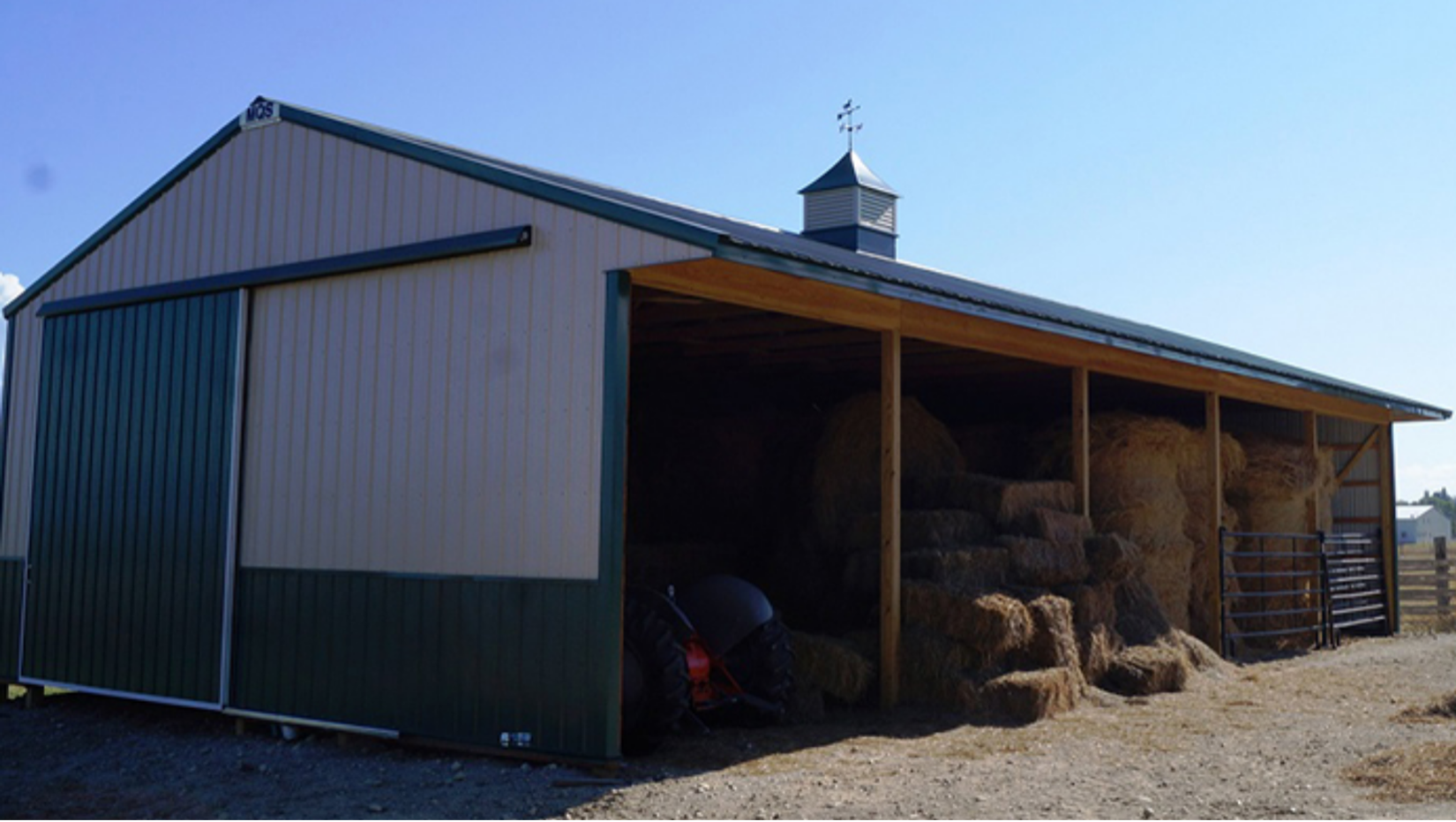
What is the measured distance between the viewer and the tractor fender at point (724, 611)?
982 centimetres

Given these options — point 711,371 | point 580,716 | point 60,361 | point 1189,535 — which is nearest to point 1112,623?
point 1189,535

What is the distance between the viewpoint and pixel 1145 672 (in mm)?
11867

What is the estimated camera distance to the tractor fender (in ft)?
Answer: 32.2

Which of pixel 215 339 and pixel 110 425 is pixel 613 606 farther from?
pixel 110 425

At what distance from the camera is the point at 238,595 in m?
10.3

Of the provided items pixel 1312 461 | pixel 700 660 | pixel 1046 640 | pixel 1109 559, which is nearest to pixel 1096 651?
pixel 1046 640

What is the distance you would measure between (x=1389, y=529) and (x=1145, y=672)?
1033cm

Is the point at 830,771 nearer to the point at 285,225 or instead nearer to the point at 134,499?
the point at 285,225

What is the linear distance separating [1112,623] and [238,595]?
7.32 meters

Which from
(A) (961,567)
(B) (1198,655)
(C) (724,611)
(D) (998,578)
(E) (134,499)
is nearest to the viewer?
(C) (724,611)

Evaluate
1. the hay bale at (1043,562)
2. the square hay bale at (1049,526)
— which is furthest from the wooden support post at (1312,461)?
the hay bale at (1043,562)

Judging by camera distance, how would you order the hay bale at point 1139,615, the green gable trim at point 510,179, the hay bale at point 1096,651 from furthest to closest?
the hay bale at point 1139,615, the hay bale at point 1096,651, the green gable trim at point 510,179

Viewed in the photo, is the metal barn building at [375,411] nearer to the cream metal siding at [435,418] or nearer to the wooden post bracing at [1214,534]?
the cream metal siding at [435,418]

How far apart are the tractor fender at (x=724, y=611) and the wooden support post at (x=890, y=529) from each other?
1.29m
